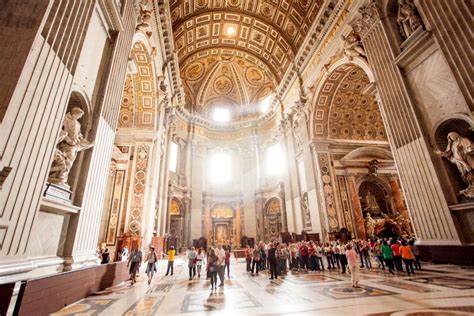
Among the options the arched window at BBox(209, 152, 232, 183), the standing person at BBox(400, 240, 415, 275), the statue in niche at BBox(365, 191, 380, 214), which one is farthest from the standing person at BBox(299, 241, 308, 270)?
the arched window at BBox(209, 152, 232, 183)

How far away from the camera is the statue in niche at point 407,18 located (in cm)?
696

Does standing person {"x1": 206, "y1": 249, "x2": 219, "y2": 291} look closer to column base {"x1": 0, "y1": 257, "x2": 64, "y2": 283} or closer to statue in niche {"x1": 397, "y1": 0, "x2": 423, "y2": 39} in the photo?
column base {"x1": 0, "y1": 257, "x2": 64, "y2": 283}

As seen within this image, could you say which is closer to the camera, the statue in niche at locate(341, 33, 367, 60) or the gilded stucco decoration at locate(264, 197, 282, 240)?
the statue in niche at locate(341, 33, 367, 60)

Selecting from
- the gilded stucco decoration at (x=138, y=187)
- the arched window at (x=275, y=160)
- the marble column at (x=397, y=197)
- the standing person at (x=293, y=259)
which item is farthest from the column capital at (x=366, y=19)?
the gilded stucco decoration at (x=138, y=187)

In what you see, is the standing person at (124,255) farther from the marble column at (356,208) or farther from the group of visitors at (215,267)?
the marble column at (356,208)

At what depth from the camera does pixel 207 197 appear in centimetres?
2003

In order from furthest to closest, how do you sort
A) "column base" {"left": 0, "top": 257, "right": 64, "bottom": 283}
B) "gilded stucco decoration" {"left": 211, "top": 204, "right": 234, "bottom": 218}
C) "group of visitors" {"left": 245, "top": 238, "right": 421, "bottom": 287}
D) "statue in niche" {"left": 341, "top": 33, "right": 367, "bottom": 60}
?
"gilded stucco decoration" {"left": 211, "top": 204, "right": 234, "bottom": 218} < "statue in niche" {"left": 341, "top": 33, "right": 367, "bottom": 60} < "group of visitors" {"left": 245, "top": 238, "right": 421, "bottom": 287} < "column base" {"left": 0, "top": 257, "right": 64, "bottom": 283}

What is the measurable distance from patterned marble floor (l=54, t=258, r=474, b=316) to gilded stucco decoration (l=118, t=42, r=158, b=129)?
28.1 feet

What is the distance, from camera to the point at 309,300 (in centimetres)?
380

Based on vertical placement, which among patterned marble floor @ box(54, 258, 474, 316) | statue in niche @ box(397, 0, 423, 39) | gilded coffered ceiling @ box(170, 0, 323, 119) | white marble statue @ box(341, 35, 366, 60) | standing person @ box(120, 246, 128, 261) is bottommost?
patterned marble floor @ box(54, 258, 474, 316)

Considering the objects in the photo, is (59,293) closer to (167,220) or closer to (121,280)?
(121,280)

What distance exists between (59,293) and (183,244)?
15.2 metres

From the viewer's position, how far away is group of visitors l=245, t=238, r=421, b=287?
586 cm

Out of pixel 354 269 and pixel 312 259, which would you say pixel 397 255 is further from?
pixel 312 259
